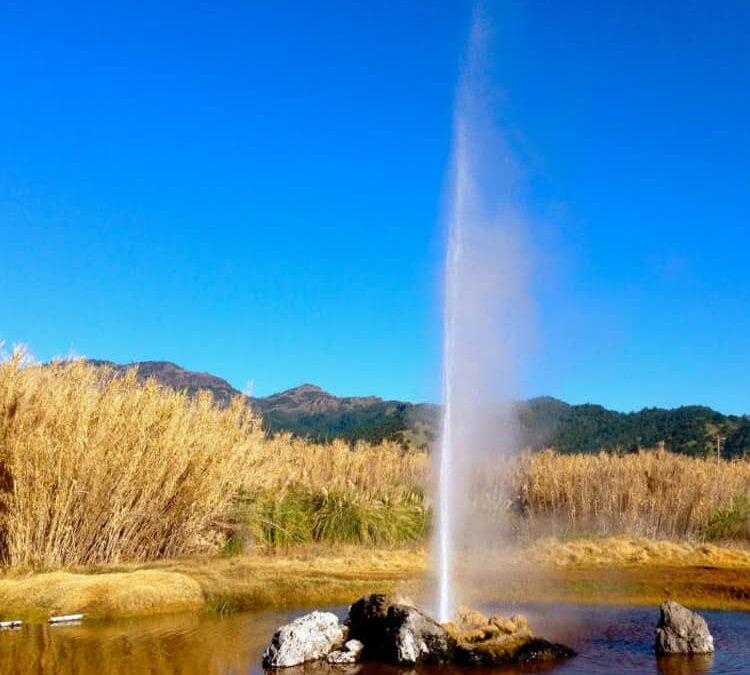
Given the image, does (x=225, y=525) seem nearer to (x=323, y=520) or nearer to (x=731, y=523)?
(x=323, y=520)

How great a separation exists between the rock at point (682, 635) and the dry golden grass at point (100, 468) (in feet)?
28.0

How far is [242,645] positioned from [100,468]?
192 inches

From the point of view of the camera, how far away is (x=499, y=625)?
888cm

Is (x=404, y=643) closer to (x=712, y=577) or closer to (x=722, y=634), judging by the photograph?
(x=722, y=634)

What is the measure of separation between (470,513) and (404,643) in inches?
552

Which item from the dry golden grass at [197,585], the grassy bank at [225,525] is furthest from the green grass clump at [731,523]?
the dry golden grass at [197,585]

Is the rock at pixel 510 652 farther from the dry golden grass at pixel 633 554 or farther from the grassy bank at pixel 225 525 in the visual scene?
the dry golden grass at pixel 633 554

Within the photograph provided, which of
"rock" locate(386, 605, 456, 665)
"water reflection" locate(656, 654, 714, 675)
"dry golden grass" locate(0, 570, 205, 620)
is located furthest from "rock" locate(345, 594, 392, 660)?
"dry golden grass" locate(0, 570, 205, 620)


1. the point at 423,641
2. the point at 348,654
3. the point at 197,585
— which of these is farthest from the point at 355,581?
the point at 423,641

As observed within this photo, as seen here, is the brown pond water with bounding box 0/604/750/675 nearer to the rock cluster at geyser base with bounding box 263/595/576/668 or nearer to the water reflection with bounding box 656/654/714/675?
the water reflection with bounding box 656/654/714/675

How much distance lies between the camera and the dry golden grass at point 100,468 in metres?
12.6

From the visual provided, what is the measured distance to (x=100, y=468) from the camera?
13.1 metres

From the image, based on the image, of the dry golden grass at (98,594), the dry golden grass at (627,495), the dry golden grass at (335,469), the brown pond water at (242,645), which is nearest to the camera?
the brown pond water at (242,645)

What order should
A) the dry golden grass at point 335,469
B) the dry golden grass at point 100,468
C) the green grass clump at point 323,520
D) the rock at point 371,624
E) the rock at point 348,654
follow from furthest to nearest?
the dry golden grass at point 335,469
the green grass clump at point 323,520
the dry golden grass at point 100,468
the rock at point 371,624
the rock at point 348,654
